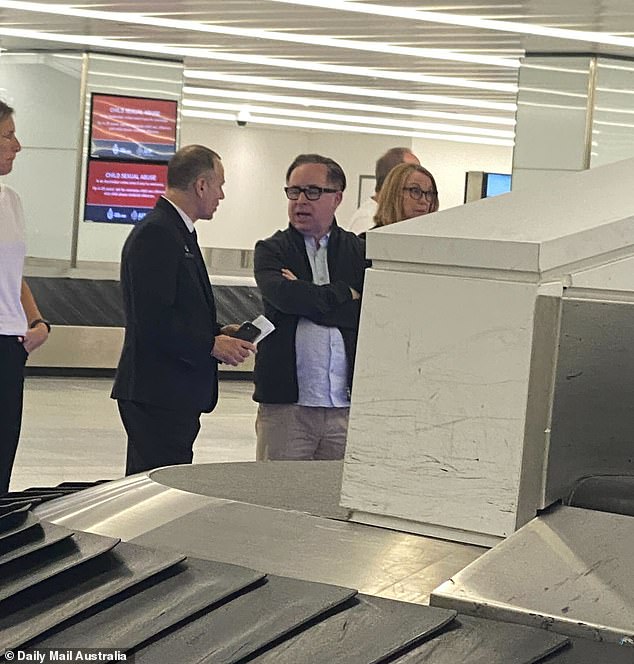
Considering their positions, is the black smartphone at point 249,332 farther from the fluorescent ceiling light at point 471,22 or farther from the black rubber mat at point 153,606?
the fluorescent ceiling light at point 471,22

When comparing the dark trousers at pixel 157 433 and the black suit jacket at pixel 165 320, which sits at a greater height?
the black suit jacket at pixel 165 320

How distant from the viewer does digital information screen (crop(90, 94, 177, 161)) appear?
14109mm

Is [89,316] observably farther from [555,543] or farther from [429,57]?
[555,543]

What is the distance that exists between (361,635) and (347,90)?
17172mm

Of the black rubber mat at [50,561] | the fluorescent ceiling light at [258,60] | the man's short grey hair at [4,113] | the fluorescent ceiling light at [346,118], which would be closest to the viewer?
the black rubber mat at [50,561]

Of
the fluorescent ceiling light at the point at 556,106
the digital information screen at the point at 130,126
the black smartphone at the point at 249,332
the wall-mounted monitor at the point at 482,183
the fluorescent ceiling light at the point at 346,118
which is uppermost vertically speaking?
the fluorescent ceiling light at the point at 346,118

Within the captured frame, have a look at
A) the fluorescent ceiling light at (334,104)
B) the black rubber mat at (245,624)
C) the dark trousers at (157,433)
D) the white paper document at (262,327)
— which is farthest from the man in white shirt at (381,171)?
the fluorescent ceiling light at (334,104)

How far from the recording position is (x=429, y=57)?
44.9ft

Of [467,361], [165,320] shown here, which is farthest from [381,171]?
[467,361]

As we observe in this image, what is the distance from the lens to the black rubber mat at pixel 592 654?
1543 millimetres

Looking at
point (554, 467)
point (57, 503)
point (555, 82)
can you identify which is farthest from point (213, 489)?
point (555, 82)

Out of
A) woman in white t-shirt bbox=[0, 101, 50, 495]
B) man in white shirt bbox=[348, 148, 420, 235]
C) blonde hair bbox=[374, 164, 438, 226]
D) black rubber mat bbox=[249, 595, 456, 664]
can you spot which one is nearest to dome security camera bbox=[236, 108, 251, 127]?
man in white shirt bbox=[348, 148, 420, 235]

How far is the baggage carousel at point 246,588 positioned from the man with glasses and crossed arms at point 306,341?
2359 millimetres

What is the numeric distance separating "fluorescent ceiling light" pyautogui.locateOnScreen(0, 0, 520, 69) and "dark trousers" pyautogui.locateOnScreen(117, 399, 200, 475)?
Answer: 317 inches
